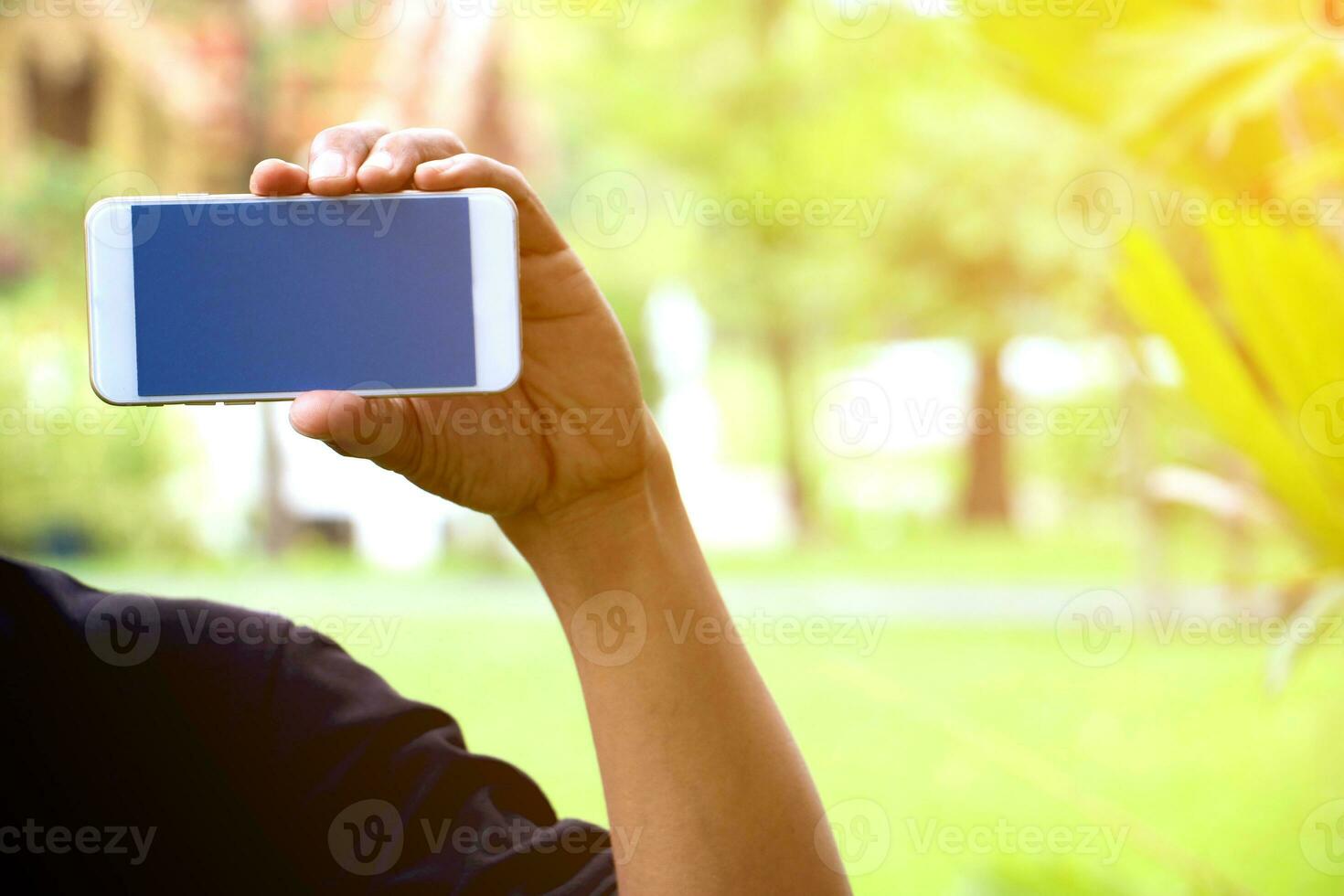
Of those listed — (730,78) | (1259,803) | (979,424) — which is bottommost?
(1259,803)

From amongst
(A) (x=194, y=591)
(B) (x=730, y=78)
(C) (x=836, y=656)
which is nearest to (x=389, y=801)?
(C) (x=836, y=656)

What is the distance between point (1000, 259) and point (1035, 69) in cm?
499

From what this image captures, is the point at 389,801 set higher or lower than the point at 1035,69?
lower

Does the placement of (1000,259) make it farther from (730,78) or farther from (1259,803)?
(1259,803)

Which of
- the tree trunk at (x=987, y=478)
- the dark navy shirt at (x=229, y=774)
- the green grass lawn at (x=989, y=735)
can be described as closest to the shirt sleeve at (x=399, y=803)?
the dark navy shirt at (x=229, y=774)

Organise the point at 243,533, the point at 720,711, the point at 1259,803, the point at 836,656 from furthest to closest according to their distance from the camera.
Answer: the point at 243,533 < the point at 836,656 < the point at 1259,803 < the point at 720,711

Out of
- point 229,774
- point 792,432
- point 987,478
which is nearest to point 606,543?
point 229,774

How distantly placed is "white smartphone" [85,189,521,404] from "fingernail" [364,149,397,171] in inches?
1.1

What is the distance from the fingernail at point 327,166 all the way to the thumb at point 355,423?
0.33ft

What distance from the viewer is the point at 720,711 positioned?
24.7 inches

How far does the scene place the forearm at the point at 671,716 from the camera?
0.61 meters

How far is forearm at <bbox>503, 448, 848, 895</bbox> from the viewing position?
610 millimetres

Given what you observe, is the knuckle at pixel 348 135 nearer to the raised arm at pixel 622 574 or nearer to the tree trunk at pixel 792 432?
the raised arm at pixel 622 574

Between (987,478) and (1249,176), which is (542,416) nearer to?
(1249,176)
